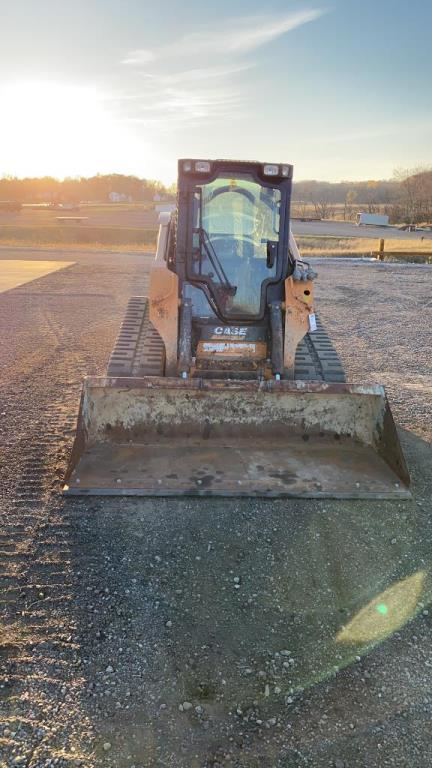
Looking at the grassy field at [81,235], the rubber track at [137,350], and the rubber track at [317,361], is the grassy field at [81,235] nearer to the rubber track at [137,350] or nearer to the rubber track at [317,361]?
the rubber track at [137,350]

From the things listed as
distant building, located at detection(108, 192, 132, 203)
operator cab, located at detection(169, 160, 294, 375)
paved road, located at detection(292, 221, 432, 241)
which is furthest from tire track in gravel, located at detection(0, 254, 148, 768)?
distant building, located at detection(108, 192, 132, 203)

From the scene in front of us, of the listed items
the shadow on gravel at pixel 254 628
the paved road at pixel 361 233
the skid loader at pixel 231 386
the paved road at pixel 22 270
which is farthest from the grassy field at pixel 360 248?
the shadow on gravel at pixel 254 628

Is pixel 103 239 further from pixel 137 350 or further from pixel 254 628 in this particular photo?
pixel 254 628

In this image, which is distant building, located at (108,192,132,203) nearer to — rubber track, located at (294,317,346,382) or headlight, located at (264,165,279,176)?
rubber track, located at (294,317,346,382)

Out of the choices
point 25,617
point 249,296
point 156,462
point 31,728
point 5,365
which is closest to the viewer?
point 31,728

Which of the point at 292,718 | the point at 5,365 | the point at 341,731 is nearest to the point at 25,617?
the point at 292,718

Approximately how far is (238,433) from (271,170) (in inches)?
95.0

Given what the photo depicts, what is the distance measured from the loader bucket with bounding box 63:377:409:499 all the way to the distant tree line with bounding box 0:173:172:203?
8795cm

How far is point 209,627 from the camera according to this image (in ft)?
9.91

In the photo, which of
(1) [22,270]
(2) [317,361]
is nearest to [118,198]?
(1) [22,270]

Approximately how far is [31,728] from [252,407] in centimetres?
299

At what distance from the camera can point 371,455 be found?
477cm

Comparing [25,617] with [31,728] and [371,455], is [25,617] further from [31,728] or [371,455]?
[371,455]

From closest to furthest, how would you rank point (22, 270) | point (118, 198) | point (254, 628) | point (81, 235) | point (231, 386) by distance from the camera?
point (254, 628), point (231, 386), point (22, 270), point (81, 235), point (118, 198)
